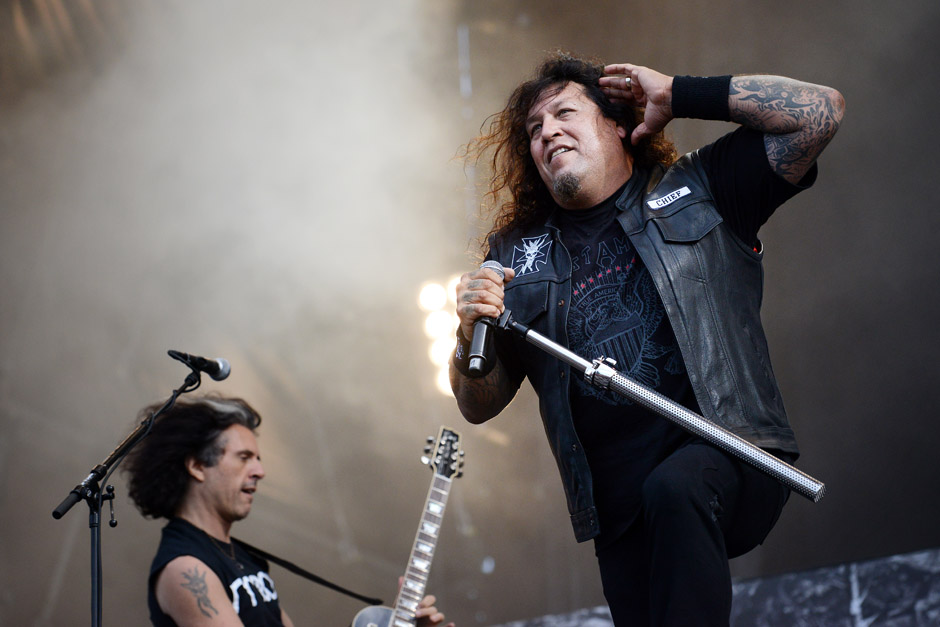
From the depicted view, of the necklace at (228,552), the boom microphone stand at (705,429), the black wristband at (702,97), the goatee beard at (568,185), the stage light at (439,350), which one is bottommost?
the necklace at (228,552)

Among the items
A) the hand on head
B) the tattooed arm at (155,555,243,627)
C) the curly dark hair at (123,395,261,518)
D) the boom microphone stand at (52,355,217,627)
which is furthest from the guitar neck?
the hand on head

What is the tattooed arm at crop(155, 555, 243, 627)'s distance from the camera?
8.74ft

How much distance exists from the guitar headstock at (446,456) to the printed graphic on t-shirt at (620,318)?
0.75 meters

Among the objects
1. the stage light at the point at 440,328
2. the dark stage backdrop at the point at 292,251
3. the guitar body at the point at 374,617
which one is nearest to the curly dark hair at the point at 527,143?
the guitar body at the point at 374,617

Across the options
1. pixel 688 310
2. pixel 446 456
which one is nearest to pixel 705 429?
pixel 688 310

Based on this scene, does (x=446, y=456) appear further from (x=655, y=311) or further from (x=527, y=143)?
(x=527, y=143)

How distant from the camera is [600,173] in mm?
2219

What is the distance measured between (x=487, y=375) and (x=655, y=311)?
1.52ft

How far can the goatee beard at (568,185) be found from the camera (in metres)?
2.18

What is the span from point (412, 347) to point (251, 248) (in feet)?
3.88

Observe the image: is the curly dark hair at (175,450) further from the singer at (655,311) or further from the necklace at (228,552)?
the singer at (655,311)

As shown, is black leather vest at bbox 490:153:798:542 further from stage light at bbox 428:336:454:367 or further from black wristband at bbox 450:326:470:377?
stage light at bbox 428:336:454:367

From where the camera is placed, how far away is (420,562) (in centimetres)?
251

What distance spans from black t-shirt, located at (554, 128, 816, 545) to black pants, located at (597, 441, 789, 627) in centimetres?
11
